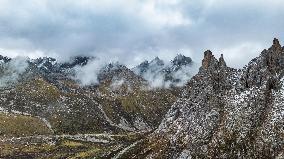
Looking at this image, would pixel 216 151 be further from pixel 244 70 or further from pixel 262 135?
pixel 244 70

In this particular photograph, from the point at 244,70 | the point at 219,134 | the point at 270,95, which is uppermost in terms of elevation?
the point at 244,70

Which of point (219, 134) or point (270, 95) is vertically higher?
point (270, 95)

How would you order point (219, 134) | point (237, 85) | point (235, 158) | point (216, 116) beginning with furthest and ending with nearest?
point (237, 85) < point (216, 116) < point (219, 134) < point (235, 158)

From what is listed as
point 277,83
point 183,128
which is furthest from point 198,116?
point 277,83

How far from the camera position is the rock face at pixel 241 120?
515 feet

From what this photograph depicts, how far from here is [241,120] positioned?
170 m

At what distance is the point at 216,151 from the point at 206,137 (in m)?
11.7

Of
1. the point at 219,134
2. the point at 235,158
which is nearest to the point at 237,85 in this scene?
the point at 219,134

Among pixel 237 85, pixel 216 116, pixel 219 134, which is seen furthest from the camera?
pixel 237 85

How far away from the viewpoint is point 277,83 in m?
179

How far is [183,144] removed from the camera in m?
184

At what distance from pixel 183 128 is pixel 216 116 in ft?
67.4

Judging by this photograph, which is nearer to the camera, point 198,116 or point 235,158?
point 235,158

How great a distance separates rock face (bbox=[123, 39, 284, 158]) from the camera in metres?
157
